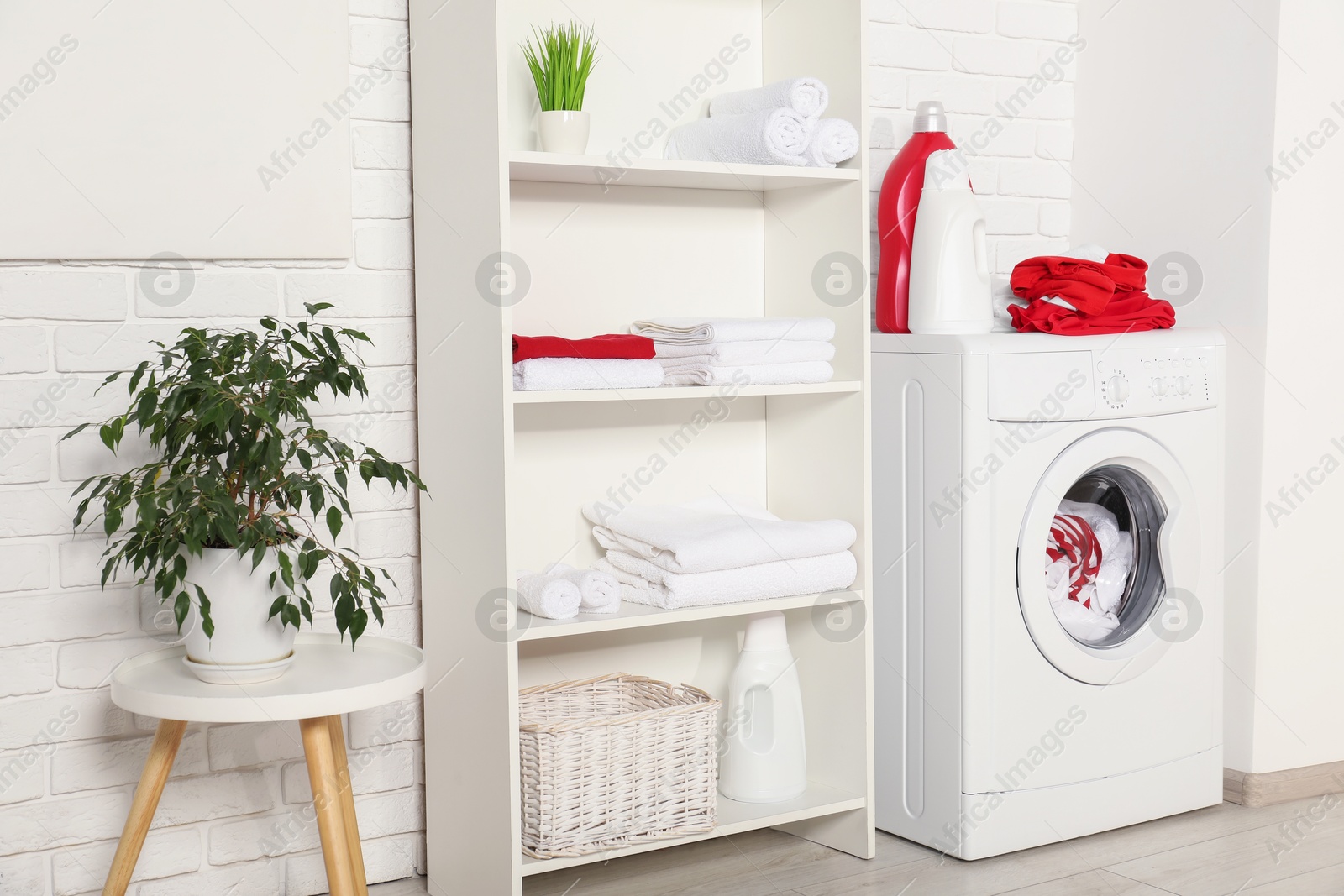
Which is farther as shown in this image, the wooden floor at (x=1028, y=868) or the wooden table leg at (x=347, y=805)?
the wooden floor at (x=1028, y=868)

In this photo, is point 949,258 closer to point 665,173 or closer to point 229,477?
point 665,173

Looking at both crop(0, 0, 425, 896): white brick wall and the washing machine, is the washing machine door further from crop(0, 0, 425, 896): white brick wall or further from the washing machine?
crop(0, 0, 425, 896): white brick wall

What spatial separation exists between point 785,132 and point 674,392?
18.2 inches

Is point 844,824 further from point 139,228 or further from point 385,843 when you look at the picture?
point 139,228

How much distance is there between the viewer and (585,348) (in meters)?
1.81

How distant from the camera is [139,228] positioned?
1.79m

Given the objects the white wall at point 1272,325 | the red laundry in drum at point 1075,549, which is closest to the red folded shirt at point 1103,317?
the white wall at point 1272,325

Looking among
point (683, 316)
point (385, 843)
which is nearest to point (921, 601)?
point (683, 316)

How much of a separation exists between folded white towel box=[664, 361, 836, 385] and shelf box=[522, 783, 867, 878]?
694 mm

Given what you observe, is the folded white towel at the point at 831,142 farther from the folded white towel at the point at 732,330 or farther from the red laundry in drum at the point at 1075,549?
the red laundry in drum at the point at 1075,549

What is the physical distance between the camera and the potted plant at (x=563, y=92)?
73.4 inches

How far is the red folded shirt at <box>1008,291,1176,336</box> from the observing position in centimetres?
213

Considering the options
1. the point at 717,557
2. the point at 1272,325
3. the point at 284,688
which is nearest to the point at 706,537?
the point at 717,557

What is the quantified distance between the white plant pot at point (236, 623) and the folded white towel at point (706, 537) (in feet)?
1.95
